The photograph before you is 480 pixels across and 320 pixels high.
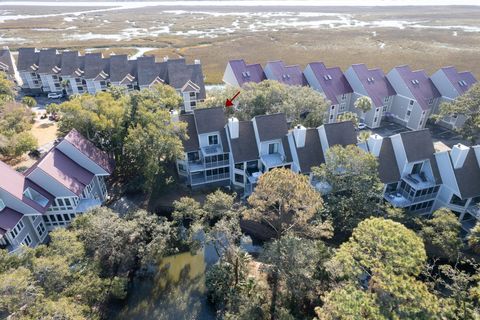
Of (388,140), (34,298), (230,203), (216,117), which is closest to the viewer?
(34,298)

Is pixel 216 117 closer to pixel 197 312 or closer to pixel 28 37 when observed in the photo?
pixel 197 312

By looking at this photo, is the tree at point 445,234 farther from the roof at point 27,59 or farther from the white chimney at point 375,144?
the roof at point 27,59

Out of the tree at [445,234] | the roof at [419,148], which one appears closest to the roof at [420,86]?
the roof at [419,148]

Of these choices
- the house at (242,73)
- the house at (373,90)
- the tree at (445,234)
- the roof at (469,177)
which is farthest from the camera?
the house at (242,73)

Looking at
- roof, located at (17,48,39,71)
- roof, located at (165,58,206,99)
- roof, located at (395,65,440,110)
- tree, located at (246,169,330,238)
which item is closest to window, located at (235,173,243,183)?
tree, located at (246,169,330,238)

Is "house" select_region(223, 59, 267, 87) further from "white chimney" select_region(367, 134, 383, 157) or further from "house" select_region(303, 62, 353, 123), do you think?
"white chimney" select_region(367, 134, 383, 157)

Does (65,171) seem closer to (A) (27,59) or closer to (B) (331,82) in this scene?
(B) (331,82)

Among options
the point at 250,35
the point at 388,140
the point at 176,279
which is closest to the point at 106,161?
the point at 176,279
